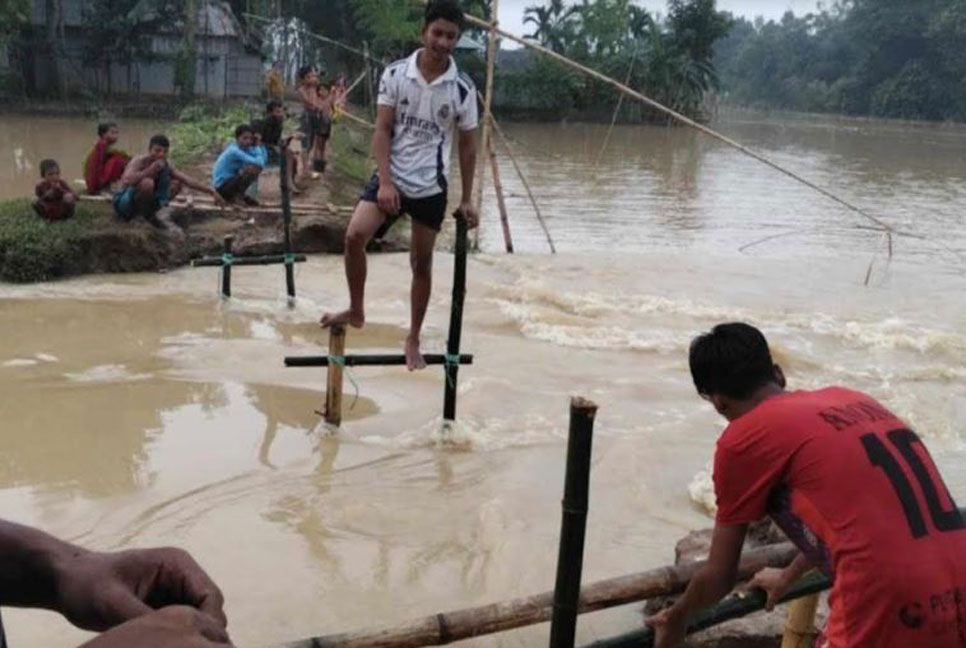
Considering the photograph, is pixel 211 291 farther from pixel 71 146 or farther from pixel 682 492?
pixel 71 146

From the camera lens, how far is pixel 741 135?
37.4 meters

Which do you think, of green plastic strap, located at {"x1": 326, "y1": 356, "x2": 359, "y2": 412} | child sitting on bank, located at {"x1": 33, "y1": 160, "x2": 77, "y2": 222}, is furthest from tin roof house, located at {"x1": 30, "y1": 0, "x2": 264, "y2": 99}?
green plastic strap, located at {"x1": 326, "y1": 356, "x2": 359, "y2": 412}

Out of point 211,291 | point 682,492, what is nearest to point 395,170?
point 682,492

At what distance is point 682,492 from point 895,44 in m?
61.9

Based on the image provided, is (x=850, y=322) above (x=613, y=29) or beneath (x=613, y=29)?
beneath

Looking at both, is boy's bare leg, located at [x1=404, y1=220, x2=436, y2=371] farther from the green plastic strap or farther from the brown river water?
the brown river water

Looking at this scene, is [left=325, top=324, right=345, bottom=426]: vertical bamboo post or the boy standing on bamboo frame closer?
the boy standing on bamboo frame

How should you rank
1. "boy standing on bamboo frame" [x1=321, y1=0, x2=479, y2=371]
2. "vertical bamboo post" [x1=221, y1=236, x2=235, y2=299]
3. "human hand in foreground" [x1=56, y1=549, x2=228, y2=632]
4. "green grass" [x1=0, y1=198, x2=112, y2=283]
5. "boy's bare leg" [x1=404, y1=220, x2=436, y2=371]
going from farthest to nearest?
"green grass" [x1=0, y1=198, x2=112, y2=283]
"vertical bamboo post" [x1=221, y1=236, x2=235, y2=299]
"boy's bare leg" [x1=404, y1=220, x2=436, y2=371]
"boy standing on bamboo frame" [x1=321, y1=0, x2=479, y2=371]
"human hand in foreground" [x1=56, y1=549, x2=228, y2=632]

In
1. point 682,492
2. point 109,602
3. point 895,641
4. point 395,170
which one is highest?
point 395,170

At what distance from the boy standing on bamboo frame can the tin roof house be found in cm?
2468

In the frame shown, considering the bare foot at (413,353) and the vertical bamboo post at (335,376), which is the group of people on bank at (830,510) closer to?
the bare foot at (413,353)

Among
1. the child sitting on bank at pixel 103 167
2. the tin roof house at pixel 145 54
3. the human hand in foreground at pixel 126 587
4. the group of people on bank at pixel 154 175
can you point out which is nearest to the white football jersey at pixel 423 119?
the human hand in foreground at pixel 126 587

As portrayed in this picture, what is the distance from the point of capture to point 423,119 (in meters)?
4.41

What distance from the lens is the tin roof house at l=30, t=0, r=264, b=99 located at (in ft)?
87.8
